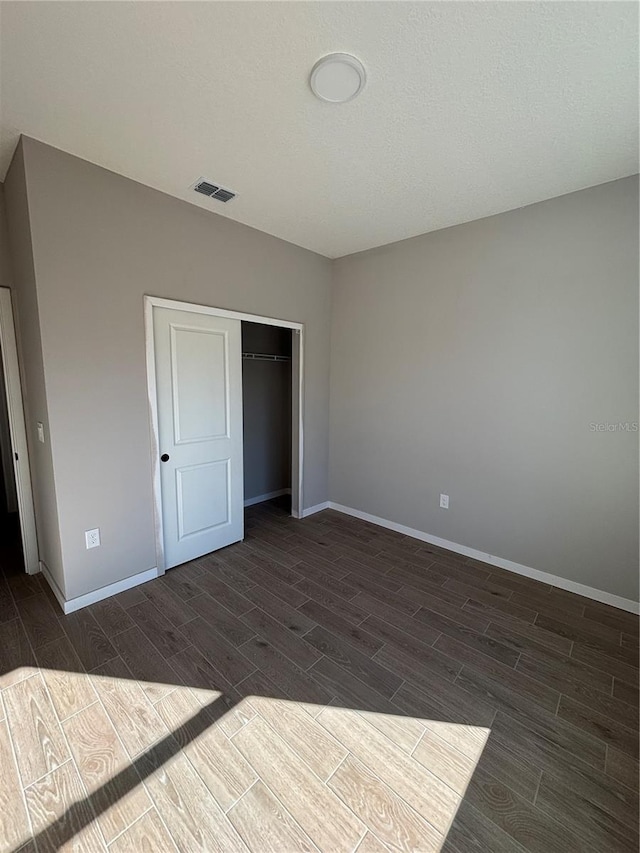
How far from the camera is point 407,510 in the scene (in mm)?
3443

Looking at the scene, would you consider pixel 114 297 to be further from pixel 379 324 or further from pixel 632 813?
pixel 632 813

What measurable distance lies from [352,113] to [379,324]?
6.32 ft

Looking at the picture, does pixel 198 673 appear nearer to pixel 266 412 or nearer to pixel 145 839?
pixel 145 839

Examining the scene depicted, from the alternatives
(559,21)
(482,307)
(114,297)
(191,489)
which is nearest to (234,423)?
(191,489)

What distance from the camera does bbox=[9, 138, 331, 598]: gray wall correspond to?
6.63 ft

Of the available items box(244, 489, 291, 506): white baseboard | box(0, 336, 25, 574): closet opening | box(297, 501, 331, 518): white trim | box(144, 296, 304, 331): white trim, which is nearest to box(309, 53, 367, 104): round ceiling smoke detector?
box(144, 296, 304, 331): white trim

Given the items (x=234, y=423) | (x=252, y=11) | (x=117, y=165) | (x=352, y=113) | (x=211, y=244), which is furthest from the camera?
(x=234, y=423)

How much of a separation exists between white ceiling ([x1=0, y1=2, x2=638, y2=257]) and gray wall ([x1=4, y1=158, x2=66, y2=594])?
11.2 inches

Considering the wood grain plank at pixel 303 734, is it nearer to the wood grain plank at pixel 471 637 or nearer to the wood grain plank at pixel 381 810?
the wood grain plank at pixel 381 810

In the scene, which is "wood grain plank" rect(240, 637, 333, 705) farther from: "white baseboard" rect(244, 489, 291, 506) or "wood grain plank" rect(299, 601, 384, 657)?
"white baseboard" rect(244, 489, 291, 506)

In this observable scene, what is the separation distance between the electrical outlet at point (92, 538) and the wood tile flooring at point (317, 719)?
419mm

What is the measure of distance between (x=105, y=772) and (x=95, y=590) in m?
1.24

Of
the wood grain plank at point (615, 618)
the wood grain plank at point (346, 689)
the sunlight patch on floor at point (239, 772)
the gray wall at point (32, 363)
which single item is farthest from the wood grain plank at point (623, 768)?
the gray wall at point (32, 363)

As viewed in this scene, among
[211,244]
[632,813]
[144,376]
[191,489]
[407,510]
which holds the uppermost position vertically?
[211,244]
